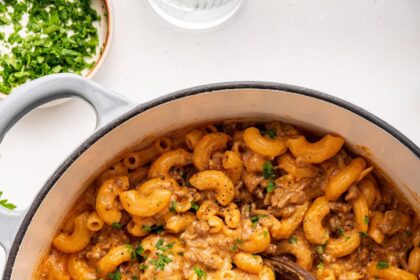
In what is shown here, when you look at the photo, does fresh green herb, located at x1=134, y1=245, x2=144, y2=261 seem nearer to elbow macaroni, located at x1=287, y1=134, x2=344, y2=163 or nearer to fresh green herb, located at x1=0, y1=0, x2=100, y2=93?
elbow macaroni, located at x1=287, y1=134, x2=344, y2=163

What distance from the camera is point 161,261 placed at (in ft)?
7.73

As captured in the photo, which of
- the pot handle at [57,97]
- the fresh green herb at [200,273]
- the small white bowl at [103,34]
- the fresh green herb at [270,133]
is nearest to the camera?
the pot handle at [57,97]

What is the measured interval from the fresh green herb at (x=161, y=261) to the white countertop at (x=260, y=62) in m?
0.54

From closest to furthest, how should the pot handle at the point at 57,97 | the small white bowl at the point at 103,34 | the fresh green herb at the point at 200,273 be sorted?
the pot handle at the point at 57,97, the fresh green herb at the point at 200,273, the small white bowl at the point at 103,34

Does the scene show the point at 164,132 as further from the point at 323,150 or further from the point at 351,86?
the point at 351,86

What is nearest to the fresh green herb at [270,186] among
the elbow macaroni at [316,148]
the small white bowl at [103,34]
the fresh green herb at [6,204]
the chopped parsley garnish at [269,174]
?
the chopped parsley garnish at [269,174]

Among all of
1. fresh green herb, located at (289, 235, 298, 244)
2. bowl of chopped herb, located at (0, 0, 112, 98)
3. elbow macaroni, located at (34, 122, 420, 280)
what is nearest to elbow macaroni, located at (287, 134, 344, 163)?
elbow macaroni, located at (34, 122, 420, 280)

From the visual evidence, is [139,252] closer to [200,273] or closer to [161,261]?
[161,261]

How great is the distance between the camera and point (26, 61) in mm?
2746

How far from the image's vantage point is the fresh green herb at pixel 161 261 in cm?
235

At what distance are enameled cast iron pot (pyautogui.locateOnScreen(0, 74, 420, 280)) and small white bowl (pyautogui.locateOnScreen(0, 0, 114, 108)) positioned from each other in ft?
1.15

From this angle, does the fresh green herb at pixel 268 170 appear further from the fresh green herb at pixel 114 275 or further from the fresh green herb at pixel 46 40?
the fresh green herb at pixel 46 40

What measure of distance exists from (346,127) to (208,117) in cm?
38

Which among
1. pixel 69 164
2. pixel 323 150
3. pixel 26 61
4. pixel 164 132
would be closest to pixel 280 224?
pixel 323 150
